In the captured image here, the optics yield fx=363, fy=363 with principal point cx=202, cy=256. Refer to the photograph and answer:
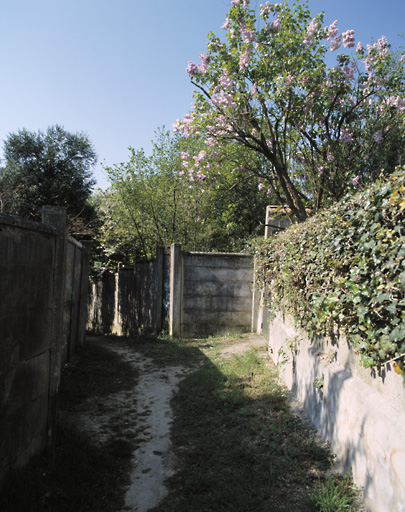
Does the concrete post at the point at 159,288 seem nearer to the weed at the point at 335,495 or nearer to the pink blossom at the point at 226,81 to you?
the pink blossom at the point at 226,81

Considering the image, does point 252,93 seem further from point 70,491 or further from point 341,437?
point 70,491

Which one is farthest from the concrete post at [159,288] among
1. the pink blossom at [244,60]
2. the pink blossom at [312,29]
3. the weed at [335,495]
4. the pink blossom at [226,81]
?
the weed at [335,495]

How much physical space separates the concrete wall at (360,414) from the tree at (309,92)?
4.98 metres

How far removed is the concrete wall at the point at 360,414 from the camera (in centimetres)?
226

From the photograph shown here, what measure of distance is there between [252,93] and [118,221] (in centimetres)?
842

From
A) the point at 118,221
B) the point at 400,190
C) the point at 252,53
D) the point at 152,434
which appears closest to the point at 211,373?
the point at 152,434

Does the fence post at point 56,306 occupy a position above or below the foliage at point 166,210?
below

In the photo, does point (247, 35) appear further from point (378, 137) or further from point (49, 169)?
point (49, 169)

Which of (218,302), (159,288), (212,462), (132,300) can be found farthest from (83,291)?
(212,462)

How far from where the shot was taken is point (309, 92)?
27.0 feet

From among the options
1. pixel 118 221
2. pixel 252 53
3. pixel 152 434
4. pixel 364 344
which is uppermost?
pixel 252 53

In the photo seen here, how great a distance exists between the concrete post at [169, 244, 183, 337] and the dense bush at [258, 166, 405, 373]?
588cm

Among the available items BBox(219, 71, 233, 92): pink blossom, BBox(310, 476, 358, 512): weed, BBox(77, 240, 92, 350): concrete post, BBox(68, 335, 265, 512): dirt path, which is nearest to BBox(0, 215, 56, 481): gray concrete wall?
BBox(68, 335, 265, 512): dirt path

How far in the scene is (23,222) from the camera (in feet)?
9.31
